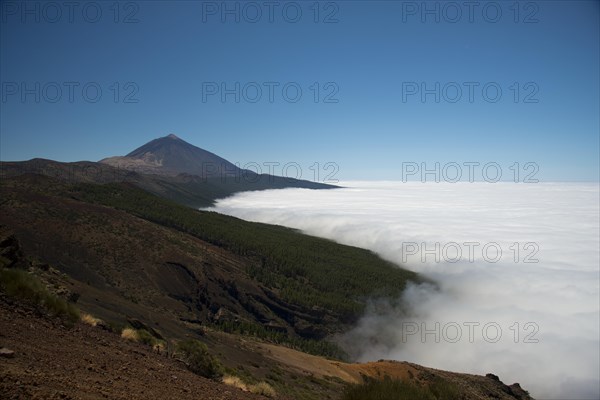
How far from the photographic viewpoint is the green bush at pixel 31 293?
1155cm

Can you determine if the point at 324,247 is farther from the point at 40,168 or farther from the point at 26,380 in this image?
the point at 40,168

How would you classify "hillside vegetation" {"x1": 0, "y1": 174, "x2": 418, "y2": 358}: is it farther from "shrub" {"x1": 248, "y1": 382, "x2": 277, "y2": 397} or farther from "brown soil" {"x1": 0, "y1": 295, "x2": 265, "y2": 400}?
"shrub" {"x1": 248, "y1": 382, "x2": 277, "y2": 397}

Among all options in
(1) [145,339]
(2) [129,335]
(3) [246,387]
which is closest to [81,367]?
(2) [129,335]

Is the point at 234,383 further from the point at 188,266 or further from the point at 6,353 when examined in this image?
the point at 188,266

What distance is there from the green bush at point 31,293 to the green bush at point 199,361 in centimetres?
416

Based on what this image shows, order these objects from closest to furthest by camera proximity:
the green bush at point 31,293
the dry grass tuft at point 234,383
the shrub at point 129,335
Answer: the green bush at point 31,293
the dry grass tuft at point 234,383
the shrub at point 129,335

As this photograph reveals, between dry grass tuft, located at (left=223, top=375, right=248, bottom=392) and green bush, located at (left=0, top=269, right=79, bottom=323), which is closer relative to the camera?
green bush, located at (left=0, top=269, right=79, bottom=323)

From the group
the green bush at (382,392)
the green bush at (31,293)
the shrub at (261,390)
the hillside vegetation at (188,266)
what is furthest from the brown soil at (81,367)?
the hillside vegetation at (188,266)

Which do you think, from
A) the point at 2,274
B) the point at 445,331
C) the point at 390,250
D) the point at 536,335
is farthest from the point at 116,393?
the point at 390,250

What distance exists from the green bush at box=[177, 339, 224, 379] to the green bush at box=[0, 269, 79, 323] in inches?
164

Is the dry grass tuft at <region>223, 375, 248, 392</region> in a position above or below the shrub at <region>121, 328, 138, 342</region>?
below

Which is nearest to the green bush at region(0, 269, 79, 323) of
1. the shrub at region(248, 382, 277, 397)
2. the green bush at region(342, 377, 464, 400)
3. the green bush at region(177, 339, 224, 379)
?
the green bush at region(177, 339, 224, 379)

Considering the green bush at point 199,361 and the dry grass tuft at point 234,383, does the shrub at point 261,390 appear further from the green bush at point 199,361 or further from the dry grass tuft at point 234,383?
the green bush at point 199,361

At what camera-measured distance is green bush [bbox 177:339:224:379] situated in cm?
1252
